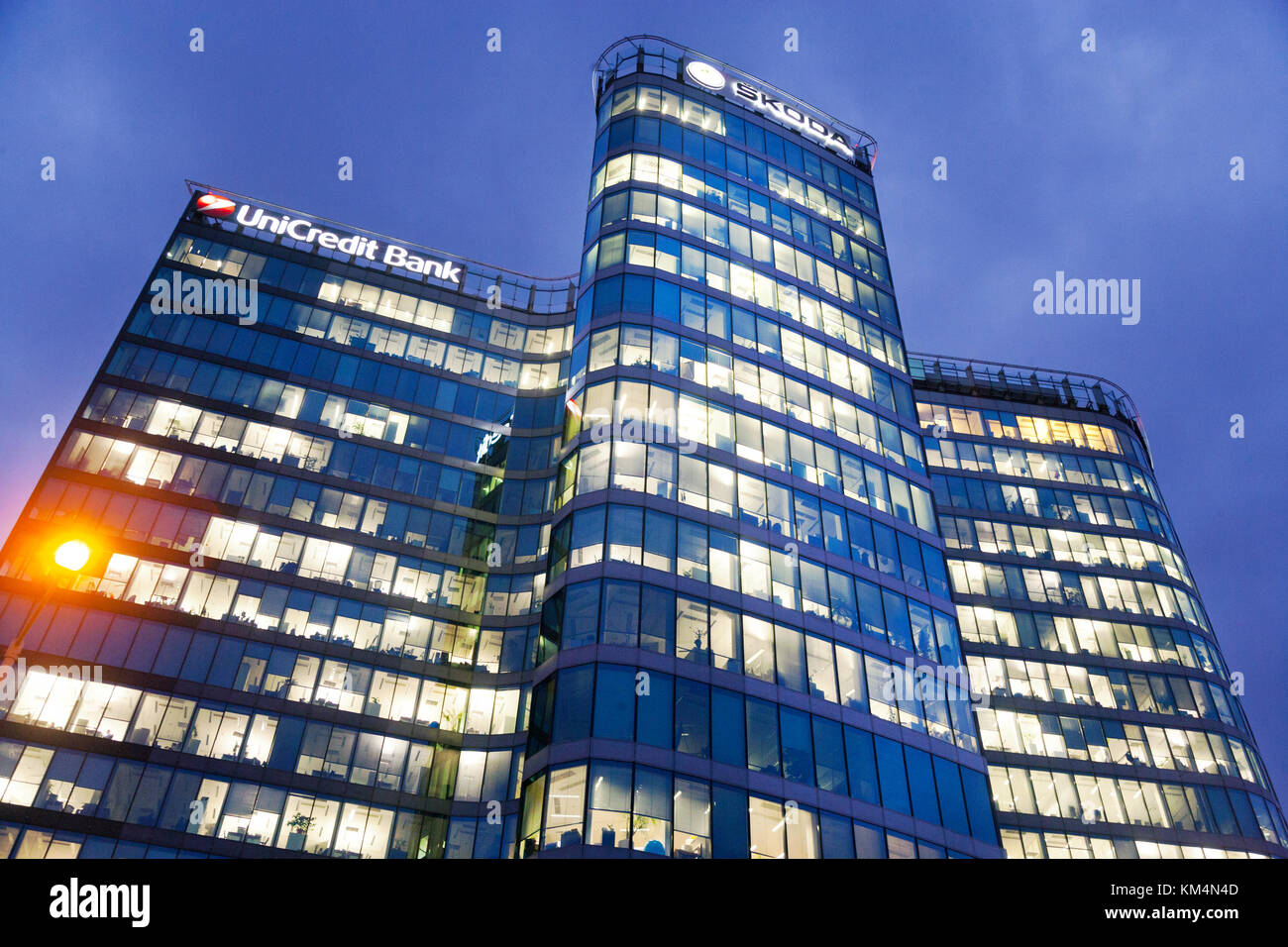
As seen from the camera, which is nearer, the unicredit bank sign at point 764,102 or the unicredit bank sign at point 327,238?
the unicredit bank sign at point 764,102

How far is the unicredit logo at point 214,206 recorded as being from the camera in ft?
206

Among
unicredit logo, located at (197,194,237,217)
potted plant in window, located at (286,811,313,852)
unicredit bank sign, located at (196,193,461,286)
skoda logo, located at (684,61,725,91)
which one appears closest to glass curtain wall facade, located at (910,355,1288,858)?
skoda logo, located at (684,61,725,91)

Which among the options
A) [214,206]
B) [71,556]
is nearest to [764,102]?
[214,206]

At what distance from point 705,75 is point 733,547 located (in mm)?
36331

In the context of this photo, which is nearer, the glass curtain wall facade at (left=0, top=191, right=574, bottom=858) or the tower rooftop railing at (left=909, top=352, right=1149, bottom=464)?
the glass curtain wall facade at (left=0, top=191, right=574, bottom=858)

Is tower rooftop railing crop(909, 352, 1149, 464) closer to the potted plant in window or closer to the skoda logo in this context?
the skoda logo

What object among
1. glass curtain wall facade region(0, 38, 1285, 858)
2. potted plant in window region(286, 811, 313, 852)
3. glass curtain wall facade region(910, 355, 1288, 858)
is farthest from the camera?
glass curtain wall facade region(910, 355, 1288, 858)

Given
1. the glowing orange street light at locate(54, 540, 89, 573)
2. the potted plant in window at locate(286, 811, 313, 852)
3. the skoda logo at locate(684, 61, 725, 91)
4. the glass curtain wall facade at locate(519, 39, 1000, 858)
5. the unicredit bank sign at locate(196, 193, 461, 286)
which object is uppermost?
the skoda logo at locate(684, 61, 725, 91)

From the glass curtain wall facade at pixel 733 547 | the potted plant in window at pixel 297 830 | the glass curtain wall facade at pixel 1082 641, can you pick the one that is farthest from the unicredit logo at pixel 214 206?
the glass curtain wall facade at pixel 1082 641

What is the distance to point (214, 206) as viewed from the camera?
62938 mm

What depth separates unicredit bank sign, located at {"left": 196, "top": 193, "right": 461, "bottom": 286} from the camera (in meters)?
63.2

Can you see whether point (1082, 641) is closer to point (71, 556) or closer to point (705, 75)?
point (705, 75)

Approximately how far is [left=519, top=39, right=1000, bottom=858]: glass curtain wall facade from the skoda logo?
71.1 inches

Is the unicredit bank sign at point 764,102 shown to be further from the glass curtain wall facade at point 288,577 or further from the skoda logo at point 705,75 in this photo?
the glass curtain wall facade at point 288,577
